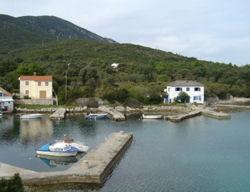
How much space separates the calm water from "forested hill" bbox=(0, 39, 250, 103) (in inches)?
588

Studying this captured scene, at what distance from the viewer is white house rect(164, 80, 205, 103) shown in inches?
2221

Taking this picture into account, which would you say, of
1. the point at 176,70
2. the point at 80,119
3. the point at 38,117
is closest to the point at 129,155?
the point at 80,119

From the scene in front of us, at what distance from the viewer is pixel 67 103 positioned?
52.8 meters

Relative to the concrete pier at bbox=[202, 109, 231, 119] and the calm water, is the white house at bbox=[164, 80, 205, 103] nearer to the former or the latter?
the concrete pier at bbox=[202, 109, 231, 119]

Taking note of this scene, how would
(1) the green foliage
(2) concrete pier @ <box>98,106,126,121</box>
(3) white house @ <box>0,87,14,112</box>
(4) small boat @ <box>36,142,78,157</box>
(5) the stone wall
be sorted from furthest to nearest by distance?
(5) the stone wall, (3) white house @ <box>0,87,14,112</box>, (2) concrete pier @ <box>98,106,126,121</box>, (4) small boat @ <box>36,142,78,157</box>, (1) the green foliage

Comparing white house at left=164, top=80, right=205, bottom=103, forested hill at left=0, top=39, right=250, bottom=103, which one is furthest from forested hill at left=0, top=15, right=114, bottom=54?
white house at left=164, top=80, right=205, bottom=103

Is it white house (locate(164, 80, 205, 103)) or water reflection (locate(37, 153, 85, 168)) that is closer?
water reflection (locate(37, 153, 85, 168))

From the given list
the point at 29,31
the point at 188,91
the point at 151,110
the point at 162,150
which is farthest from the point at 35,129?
the point at 29,31

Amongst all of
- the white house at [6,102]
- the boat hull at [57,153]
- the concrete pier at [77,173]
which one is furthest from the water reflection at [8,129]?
the concrete pier at [77,173]

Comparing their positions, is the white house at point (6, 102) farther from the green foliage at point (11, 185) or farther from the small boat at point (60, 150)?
the green foliage at point (11, 185)

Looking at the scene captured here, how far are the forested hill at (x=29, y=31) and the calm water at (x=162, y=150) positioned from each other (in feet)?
260

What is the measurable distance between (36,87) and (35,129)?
776 inches

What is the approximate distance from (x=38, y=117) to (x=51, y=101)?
10053mm

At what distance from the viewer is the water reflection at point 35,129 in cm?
3028
